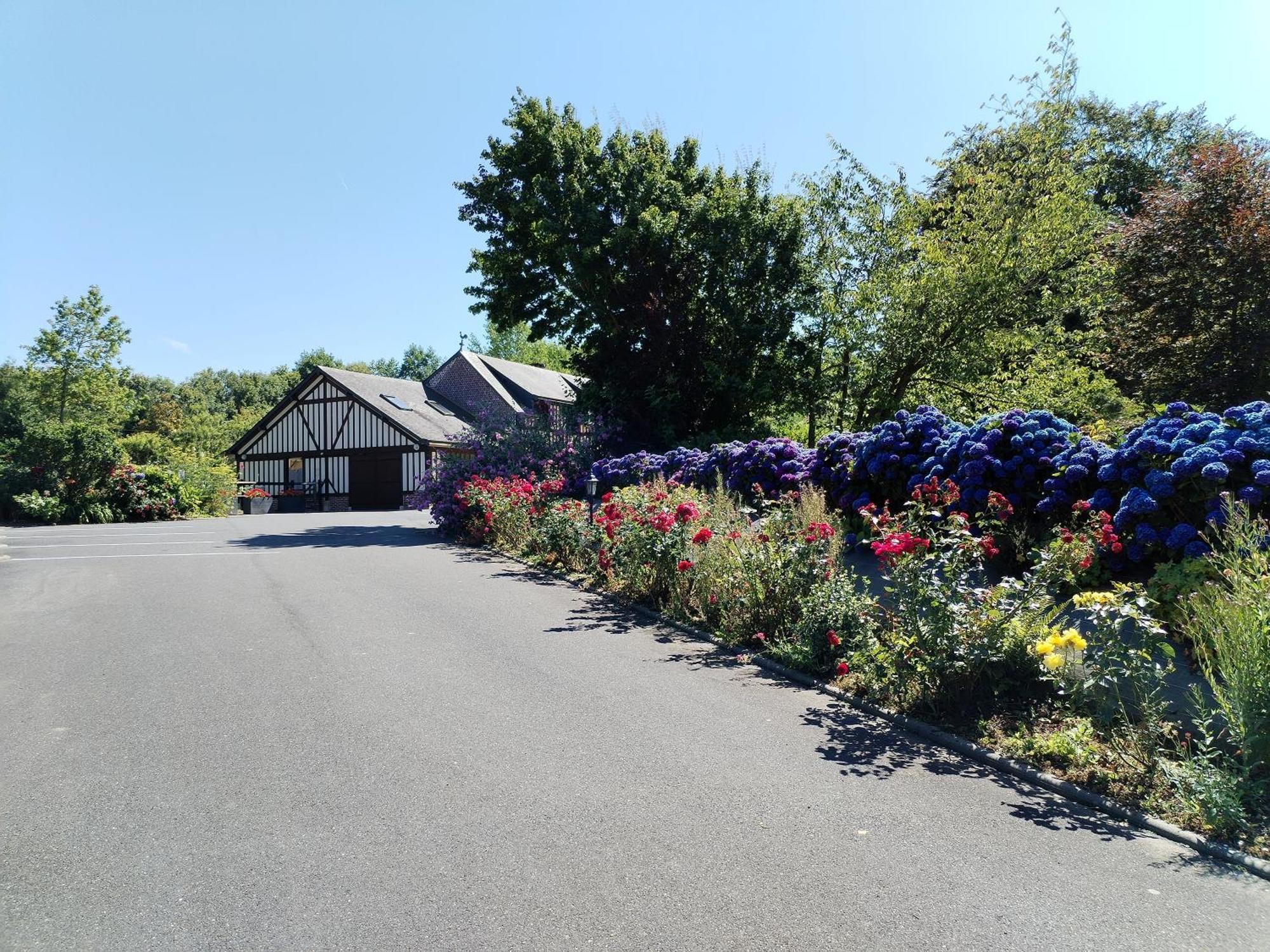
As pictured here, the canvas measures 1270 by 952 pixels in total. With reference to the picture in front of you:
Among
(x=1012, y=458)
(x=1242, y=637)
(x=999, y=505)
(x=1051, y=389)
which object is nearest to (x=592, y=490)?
(x=1012, y=458)

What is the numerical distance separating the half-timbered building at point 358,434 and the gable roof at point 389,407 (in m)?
0.06

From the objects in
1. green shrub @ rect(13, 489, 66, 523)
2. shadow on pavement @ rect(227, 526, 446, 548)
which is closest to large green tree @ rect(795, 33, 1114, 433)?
shadow on pavement @ rect(227, 526, 446, 548)

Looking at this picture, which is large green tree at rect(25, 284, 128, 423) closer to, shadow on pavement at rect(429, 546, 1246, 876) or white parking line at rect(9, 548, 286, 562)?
white parking line at rect(9, 548, 286, 562)

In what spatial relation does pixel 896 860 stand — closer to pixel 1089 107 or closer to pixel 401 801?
pixel 401 801

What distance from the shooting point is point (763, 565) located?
23.5 ft

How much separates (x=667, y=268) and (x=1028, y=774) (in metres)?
13.9

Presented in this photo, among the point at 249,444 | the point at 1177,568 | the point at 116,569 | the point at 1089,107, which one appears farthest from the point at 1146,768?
the point at 249,444

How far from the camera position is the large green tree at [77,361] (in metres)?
32.2

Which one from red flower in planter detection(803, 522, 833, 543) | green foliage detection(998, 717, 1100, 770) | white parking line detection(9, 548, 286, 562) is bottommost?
green foliage detection(998, 717, 1100, 770)

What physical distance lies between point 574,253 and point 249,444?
2652 centimetres

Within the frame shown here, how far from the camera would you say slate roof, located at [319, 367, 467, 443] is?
109 ft

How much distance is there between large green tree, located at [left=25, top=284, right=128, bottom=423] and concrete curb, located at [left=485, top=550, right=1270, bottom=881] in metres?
35.6

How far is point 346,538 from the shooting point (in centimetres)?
1798

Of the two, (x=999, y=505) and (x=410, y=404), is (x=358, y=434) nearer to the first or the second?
(x=410, y=404)
